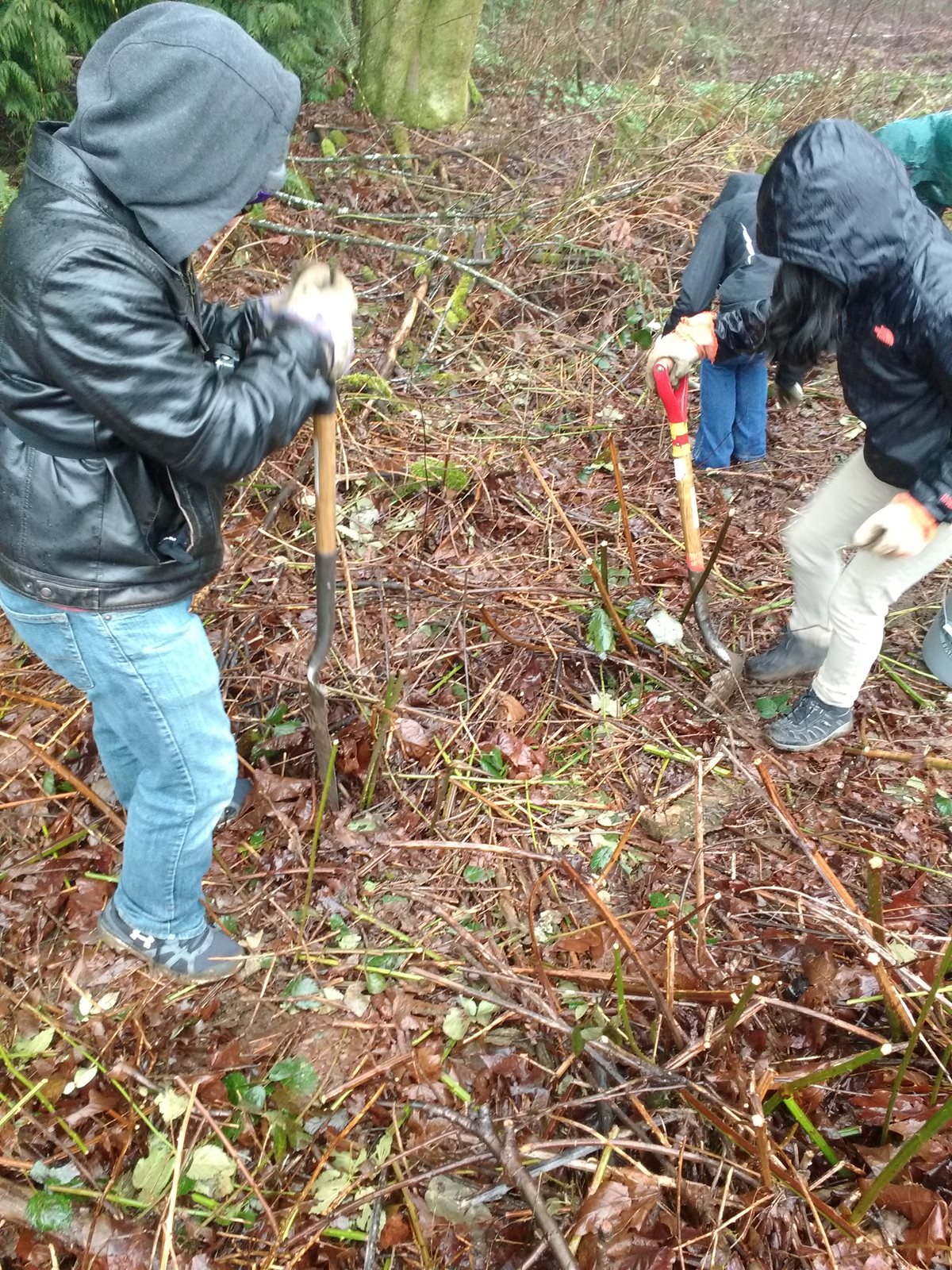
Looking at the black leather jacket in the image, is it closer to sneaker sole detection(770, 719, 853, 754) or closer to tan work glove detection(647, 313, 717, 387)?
tan work glove detection(647, 313, 717, 387)

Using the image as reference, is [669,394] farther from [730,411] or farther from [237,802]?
[237,802]

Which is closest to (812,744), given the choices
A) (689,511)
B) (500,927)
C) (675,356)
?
(689,511)

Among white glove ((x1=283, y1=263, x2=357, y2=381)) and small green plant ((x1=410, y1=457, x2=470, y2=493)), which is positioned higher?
white glove ((x1=283, y1=263, x2=357, y2=381))

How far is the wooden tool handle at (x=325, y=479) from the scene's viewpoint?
6.70 ft

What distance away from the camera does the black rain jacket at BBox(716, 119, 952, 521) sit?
1993mm

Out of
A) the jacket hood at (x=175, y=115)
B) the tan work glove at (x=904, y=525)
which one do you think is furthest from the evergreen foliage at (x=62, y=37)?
the tan work glove at (x=904, y=525)

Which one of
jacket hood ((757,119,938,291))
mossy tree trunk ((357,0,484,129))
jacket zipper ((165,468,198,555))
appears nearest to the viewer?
jacket zipper ((165,468,198,555))

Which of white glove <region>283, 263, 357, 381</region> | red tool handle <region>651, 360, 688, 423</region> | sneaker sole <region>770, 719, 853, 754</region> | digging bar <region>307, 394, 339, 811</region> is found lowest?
sneaker sole <region>770, 719, 853, 754</region>

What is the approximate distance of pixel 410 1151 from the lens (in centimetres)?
180

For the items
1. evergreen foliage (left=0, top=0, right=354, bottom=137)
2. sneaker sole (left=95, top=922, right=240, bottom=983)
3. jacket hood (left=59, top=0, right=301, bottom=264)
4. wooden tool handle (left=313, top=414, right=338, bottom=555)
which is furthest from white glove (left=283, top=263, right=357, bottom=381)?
evergreen foliage (left=0, top=0, right=354, bottom=137)

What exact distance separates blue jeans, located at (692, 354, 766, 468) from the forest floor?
195 millimetres

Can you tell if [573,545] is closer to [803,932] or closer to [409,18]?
[803,932]

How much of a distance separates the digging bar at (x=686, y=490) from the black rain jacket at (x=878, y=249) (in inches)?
26.7

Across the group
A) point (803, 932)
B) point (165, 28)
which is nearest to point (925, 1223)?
point (803, 932)
